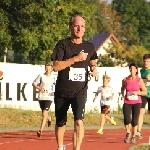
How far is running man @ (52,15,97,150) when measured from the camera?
10664 millimetres

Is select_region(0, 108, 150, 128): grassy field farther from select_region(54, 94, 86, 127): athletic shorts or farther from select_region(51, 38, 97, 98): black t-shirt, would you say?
select_region(51, 38, 97, 98): black t-shirt

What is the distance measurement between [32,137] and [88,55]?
7.84 metres

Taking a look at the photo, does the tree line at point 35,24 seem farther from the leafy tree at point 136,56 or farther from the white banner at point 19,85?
the leafy tree at point 136,56

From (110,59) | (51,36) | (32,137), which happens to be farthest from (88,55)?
(110,59)

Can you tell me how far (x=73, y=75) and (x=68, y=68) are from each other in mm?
133

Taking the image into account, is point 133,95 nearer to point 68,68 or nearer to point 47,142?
point 47,142

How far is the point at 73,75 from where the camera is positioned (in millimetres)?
10750

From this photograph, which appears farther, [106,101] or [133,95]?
[106,101]

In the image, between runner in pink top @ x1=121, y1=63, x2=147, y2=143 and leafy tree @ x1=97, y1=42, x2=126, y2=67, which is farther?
leafy tree @ x1=97, y1=42, x2=126, y2=67

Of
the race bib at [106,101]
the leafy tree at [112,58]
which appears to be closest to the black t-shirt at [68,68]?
the race bib at [106,101]

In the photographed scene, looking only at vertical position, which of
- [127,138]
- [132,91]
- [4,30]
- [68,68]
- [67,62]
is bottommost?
[127,138]

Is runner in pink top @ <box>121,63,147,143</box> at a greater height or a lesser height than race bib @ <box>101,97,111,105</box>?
greater

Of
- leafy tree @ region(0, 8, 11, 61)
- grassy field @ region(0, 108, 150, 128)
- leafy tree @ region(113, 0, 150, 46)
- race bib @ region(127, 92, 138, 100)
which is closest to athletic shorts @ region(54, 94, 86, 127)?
race bib @ region(127, 92, 138, 100)

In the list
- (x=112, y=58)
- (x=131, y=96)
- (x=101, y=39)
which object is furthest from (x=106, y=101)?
(x=101, y=39)
